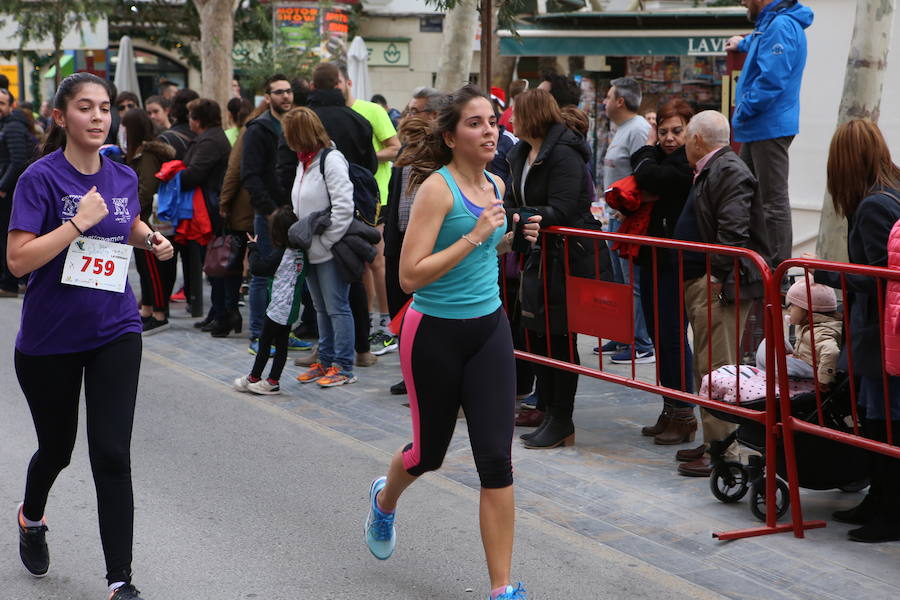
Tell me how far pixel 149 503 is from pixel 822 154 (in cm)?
818

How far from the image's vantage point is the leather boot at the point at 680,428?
6.69 m

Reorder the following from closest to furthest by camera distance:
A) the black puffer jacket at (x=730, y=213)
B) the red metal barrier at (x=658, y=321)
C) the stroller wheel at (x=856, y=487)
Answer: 1. the red metal barrier at (x=658, y=321)
2. the stroller wheel at (x=856, y=487)
3. the black puffer jacket at (x=730, y=213)

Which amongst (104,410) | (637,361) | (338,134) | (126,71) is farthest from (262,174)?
(126,71)

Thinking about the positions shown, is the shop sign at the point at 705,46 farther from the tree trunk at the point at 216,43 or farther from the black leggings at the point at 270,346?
the black leggings at the point at 270,346

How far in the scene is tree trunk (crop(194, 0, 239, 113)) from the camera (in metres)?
21.1

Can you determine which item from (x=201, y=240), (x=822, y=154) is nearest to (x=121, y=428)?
(x=201, y=240)

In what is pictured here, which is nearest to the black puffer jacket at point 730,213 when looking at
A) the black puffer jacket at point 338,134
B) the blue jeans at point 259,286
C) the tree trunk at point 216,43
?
the black puffer jacket at point 338,134

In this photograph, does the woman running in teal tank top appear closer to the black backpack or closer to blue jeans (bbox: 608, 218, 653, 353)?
the black backpack

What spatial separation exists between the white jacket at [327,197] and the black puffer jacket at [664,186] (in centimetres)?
211

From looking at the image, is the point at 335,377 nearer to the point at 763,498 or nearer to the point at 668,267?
the point at 668,267

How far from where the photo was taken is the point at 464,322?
4.30 meters

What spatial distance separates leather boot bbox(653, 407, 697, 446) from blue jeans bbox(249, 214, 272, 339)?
3.80 m

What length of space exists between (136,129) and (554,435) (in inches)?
212

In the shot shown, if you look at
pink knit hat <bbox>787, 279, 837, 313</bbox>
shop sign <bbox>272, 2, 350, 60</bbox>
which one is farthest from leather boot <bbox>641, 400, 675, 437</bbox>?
shop sign <bbox>272, 2, 350, 60</bbox>
